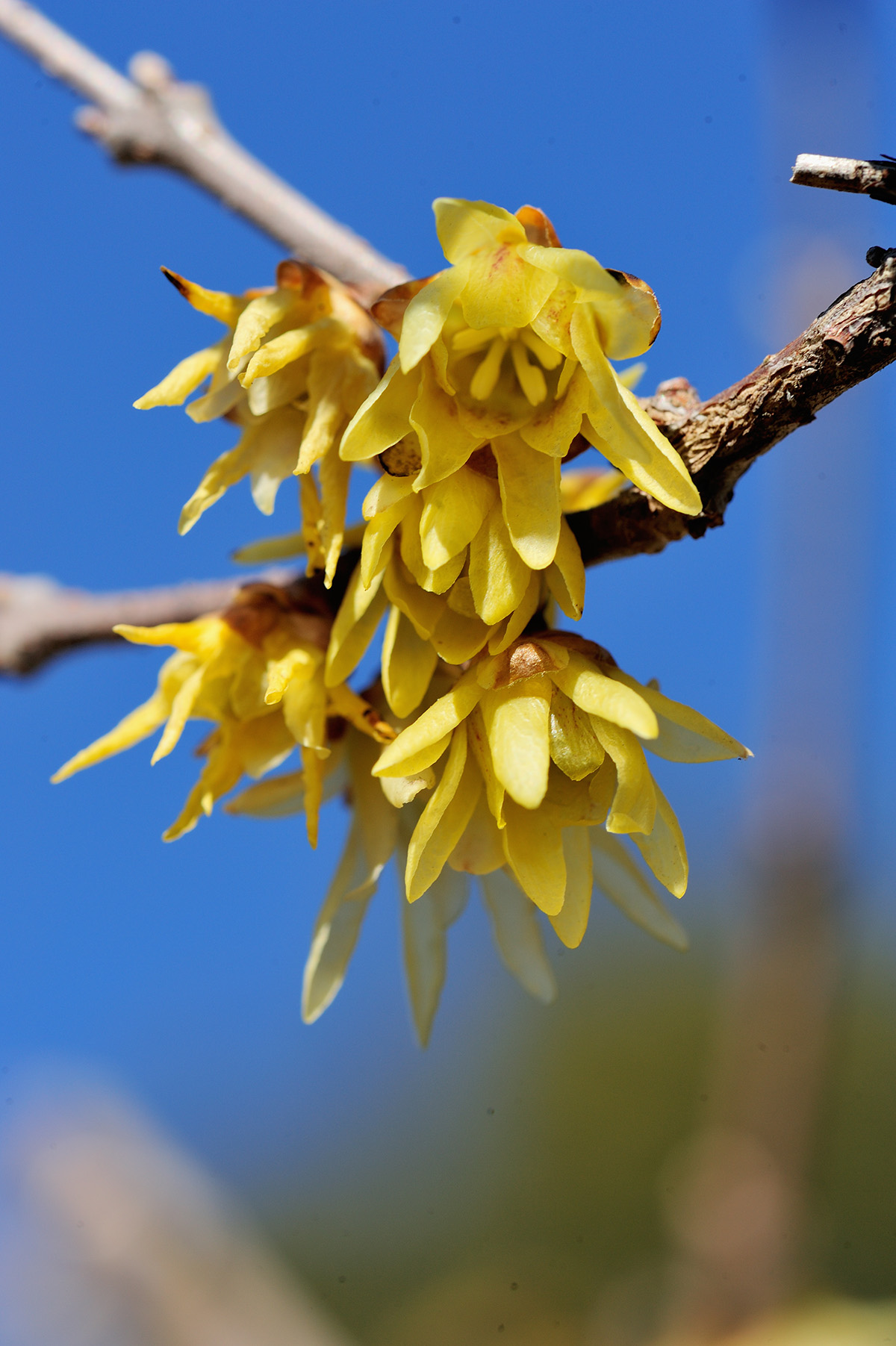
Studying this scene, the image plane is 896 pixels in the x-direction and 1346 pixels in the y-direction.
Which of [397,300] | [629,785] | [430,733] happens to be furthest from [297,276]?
[629,785]

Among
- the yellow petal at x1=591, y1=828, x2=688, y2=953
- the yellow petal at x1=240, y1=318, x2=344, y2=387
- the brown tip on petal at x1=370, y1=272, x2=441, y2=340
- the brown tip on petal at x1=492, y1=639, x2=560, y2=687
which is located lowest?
the yellow petal at x1=591, y1=828, x2=688, y2=953

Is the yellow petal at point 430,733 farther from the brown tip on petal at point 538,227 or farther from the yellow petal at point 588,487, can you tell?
the brown tip on petal at point 538,227

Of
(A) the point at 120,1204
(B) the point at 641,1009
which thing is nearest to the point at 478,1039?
(B) the point at 641,1009

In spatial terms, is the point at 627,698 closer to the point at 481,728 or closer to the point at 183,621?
the point at 481,728

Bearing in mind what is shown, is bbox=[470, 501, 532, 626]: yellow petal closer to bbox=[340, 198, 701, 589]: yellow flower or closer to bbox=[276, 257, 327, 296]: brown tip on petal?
bbox=[340, 198, 701, 589]: yellow flower

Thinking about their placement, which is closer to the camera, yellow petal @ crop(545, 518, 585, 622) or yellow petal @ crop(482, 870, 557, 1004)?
yellow petal @ crop(545, 518, 585, 622)

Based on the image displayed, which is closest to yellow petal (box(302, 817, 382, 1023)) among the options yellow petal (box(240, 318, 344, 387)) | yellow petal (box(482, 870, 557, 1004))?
yellow petal (box(482, 870, 557, 1004))
